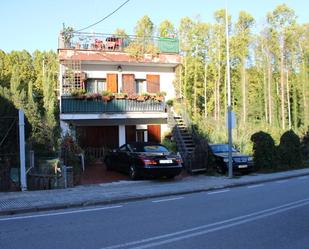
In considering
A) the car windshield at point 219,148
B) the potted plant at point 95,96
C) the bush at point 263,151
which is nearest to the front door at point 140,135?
the potted plant at point 95,96

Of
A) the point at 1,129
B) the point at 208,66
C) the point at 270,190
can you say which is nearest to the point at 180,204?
the point at 270,190

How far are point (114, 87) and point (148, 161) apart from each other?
10.7 m

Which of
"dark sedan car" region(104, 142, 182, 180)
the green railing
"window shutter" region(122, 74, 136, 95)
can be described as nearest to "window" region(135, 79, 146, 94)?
"window shutter" region(122, 74, 136, 95)

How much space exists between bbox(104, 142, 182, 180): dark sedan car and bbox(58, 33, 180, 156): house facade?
18.2 feet

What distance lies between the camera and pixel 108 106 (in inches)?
924

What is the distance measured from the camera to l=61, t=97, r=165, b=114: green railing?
22.9 m

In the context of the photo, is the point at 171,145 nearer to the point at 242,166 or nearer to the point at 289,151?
the point at 242,166

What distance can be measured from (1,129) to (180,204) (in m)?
7.60

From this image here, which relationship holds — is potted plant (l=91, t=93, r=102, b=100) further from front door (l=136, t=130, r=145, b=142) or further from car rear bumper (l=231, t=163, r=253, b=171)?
car rear bumper (l=231, t=163, r=253, b=171)

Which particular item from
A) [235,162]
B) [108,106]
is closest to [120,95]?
[108,106]

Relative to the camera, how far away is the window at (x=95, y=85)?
85.3 ft

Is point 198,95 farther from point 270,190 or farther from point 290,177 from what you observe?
point 270,190

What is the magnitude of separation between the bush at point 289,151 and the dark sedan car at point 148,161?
28.9 feet

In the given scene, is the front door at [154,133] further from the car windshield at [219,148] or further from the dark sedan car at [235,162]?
the dark sedan car at [235,162]
